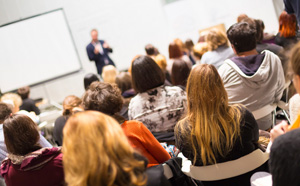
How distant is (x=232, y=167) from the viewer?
1858 mm

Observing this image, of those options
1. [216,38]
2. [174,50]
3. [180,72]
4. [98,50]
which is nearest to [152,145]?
[180,72]

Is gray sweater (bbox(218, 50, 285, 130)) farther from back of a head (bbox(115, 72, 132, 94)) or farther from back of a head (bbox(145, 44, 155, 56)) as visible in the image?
back of a head (bbox(145, 44, 155, 56))

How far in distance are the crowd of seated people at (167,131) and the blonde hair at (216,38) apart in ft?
1.49

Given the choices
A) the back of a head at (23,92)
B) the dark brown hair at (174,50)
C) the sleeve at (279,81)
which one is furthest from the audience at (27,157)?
the dark brown hair at (174,50)

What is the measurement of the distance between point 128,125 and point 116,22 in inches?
249

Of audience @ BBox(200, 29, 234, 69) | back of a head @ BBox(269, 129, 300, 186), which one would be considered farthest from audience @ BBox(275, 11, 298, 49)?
back of a head @ BBox(269, 129, 300, 186)

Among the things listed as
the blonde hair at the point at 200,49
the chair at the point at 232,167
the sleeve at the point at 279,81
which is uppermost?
the blonde hair at the point at 200,49

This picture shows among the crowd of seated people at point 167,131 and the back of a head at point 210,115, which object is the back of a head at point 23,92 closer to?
the crowd of seated people at point 167,131

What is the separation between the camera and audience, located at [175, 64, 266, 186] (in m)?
1.82

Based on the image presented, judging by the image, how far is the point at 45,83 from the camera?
7.43m

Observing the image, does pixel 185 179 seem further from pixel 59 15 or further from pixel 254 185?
pixel 59 15

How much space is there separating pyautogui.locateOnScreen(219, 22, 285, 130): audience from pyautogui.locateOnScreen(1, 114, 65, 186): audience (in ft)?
5.00

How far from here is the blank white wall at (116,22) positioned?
777 centimetres

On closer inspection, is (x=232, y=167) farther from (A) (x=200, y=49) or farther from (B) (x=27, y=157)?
(A) (x=200, y=49)
